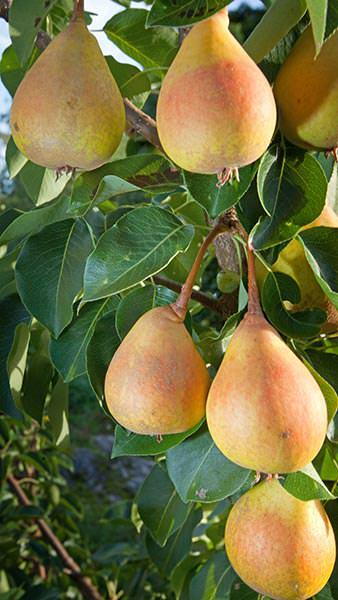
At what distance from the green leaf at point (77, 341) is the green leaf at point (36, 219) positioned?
10cm

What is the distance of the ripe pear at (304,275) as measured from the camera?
2.07 ft

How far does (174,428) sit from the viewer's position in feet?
1.68

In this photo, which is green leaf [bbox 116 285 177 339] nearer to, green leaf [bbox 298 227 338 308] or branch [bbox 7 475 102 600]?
green leaf [bbox 298 227 338 308]

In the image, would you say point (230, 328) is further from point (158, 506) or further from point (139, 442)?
point (158, 506)

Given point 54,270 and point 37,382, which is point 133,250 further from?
point 37,382

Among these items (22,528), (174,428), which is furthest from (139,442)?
(22,528)

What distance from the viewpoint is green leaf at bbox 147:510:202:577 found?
101 centimetres

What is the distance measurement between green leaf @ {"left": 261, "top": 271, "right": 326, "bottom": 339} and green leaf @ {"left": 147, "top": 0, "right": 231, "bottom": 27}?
7.7 inches

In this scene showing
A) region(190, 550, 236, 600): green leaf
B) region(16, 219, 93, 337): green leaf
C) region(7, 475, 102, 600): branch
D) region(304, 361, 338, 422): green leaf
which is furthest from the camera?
region(7, 475, 102, 600): branch

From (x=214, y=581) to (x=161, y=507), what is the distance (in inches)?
5.3

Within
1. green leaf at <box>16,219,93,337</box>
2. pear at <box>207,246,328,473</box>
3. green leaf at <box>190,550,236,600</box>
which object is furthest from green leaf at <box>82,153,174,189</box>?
green leaf at <box>190,550,236,600</box>

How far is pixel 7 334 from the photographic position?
0.76 metres

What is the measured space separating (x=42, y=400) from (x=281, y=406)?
0.38 meters

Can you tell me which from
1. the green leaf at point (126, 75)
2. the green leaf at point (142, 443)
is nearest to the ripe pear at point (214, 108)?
the green leaf at point (142, 443)
